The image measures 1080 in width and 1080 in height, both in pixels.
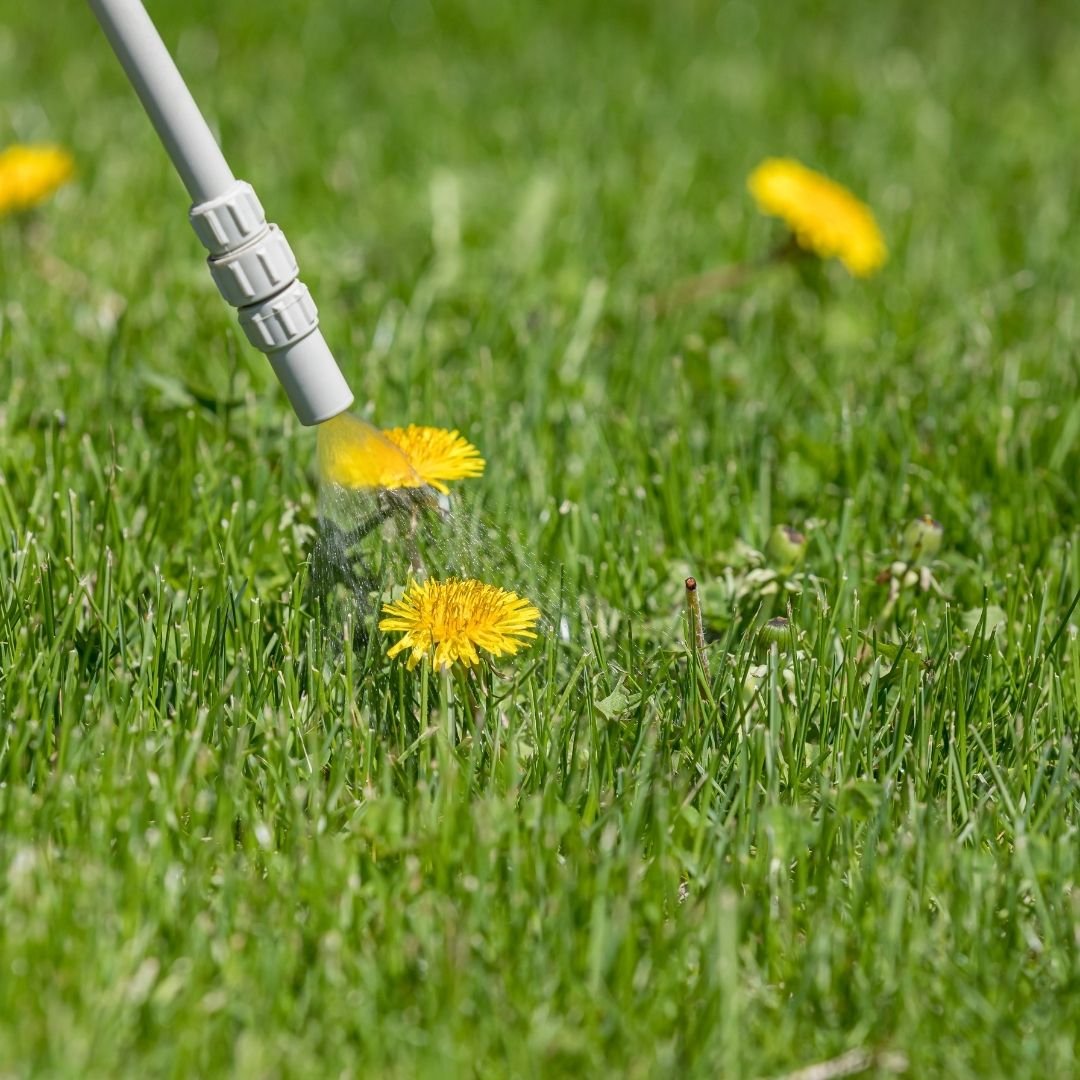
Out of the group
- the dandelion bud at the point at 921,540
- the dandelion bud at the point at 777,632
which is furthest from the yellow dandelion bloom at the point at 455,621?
the dandelion bud at the point at 921,540

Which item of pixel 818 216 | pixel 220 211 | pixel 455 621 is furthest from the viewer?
pixel 818 216

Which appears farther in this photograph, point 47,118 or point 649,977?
point 47,118

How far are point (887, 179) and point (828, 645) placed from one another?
2.36 m

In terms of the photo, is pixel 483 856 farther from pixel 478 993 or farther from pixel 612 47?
pixel 612 47

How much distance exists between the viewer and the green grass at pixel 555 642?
1450 mm

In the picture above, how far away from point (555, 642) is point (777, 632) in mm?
290

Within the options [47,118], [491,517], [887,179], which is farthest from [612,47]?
[491,517]

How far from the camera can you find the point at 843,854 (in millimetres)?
1644

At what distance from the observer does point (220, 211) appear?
1602 millimetres

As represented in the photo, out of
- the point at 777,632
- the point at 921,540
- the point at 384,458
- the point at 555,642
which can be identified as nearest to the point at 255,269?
the point at 384,458

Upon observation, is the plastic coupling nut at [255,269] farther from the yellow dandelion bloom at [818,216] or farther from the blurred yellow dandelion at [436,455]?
the yellow dandelion bloom at [818,216]

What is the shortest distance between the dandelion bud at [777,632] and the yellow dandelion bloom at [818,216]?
139cm

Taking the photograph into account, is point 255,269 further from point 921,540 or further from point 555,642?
point 921,540

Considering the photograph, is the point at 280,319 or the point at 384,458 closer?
the point at 280,319
